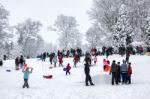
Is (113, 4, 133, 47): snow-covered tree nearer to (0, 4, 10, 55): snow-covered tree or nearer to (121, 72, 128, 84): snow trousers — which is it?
(0, 4, 10, 55): snow-covered tree

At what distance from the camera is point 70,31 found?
86312mm

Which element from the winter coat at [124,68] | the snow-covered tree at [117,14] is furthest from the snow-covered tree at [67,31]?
the winter coat at [124,68]

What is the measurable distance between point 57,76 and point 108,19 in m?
31.8

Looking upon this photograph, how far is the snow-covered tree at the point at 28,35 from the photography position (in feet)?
273

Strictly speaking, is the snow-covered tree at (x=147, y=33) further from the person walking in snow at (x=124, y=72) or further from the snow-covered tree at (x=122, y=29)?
the person walking in snow at (x=124, y=72)

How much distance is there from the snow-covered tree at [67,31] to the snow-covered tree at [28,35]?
A: 4.41 meters

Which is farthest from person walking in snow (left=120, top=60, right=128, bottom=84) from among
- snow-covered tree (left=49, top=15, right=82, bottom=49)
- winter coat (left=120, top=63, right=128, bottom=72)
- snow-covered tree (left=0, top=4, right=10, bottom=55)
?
snow-covered tree (left=49, top=15, right=82, bottom=49)

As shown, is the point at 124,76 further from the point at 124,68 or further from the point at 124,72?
the point at 124,68

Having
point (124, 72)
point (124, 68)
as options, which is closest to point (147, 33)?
point (124, 68)

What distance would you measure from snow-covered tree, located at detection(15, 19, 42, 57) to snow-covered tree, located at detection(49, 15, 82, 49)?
4.41 meters

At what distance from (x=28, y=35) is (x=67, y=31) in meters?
8.53

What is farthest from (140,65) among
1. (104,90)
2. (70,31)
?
(70,31)

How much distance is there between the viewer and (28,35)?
275 ft

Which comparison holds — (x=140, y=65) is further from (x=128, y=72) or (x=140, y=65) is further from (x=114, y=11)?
(x=114, y=11)
